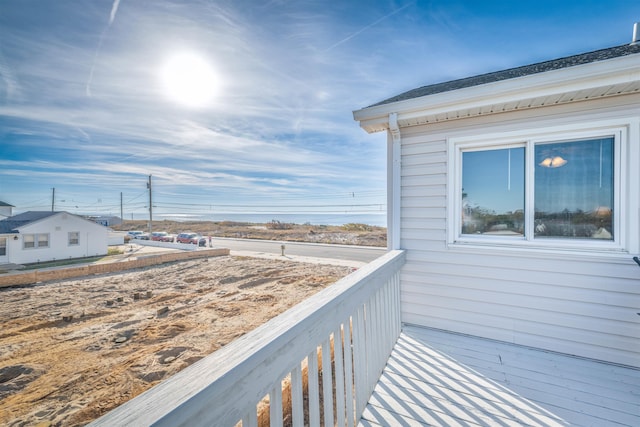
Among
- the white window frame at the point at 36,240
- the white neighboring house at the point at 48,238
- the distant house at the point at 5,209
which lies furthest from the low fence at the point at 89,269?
the distant house at the point at 5,209

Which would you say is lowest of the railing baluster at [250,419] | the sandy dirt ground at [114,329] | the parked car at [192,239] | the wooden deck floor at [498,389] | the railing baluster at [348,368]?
the sandy dirt ground at [114,329]

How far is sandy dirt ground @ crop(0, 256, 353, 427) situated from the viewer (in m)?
3.38

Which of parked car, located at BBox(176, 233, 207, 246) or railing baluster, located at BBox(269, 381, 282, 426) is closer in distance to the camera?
railing baluster, located at BBox(269, 381, 282, 426)

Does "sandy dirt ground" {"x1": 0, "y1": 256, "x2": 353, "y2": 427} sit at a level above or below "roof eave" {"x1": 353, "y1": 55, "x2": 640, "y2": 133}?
below

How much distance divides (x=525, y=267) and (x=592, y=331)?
0.68 meters

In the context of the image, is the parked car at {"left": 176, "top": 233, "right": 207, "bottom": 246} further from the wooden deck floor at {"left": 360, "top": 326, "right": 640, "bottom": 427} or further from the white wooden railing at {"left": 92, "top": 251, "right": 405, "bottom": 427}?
the white wooden railing at {"left": 92, "top": 251, "right": 405, "bottom": 427}

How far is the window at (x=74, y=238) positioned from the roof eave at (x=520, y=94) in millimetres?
19510

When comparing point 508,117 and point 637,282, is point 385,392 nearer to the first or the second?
point 637,282

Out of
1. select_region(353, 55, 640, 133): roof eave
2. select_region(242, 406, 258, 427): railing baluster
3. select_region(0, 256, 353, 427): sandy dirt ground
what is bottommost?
select_region(0, 256, 353, 427): sandy dirt ground

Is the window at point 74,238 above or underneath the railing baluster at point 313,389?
underneath

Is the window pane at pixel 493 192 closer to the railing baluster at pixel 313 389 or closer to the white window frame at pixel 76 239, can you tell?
the railing baluster at pixel 313 389

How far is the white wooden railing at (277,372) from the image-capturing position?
1.72 ft

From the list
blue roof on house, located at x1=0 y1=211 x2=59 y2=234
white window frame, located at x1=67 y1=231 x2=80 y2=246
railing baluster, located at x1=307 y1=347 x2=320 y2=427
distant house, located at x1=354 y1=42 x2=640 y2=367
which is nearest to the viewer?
railing baluster, located at x1=307 y1=347 x2=320 y2=427

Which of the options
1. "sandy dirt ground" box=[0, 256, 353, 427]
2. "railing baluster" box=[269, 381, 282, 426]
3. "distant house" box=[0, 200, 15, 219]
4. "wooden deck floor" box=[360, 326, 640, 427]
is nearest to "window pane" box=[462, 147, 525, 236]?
"wooden deck floor" box=[360, 326, 640, 427]
